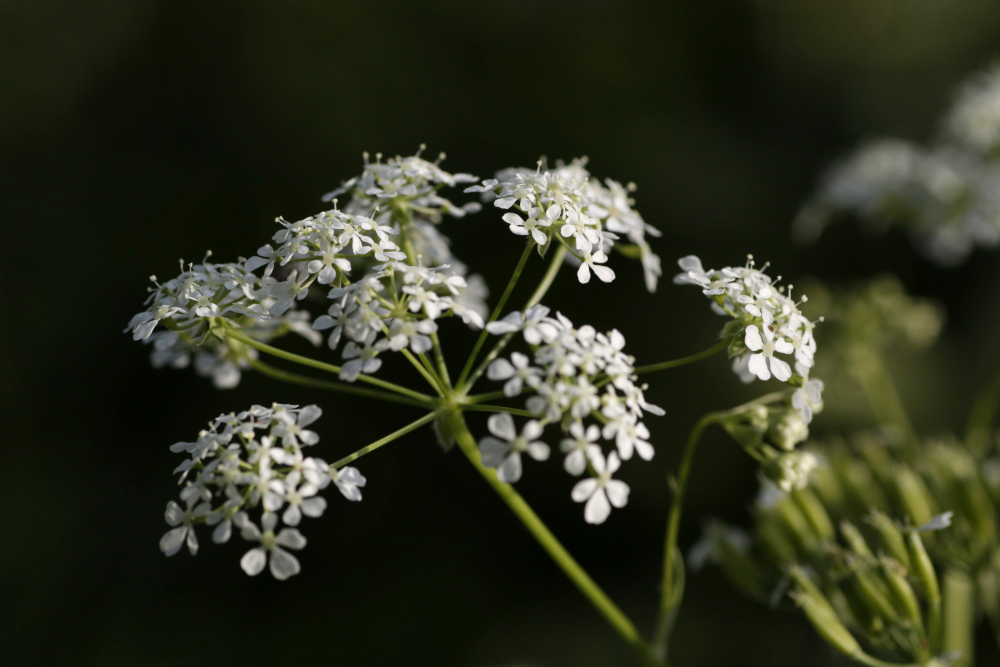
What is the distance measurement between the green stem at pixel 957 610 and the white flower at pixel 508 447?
2.21 meters

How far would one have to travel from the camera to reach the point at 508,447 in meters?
2.34

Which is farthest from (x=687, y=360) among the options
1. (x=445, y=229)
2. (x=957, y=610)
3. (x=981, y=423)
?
(x=445, y=229)

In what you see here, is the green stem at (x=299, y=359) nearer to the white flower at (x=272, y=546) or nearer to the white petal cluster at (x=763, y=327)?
the white flower at (x=272, y=546)

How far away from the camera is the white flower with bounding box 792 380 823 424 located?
273 centimetres

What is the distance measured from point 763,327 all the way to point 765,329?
0.01 meters

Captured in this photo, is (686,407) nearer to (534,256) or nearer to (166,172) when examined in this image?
(534,256)

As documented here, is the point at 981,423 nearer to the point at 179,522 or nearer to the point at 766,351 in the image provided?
the point at 766,351

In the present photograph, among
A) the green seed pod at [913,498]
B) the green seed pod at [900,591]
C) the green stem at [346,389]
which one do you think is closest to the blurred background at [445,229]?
the green seed pod at [913,498]

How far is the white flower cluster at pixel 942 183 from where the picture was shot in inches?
190

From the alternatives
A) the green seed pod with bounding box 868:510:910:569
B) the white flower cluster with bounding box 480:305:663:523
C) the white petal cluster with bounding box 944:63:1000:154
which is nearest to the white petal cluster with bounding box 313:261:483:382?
the white flower cluster with bounding box 480:305:663:523

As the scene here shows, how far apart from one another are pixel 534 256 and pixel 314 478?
15.4ft

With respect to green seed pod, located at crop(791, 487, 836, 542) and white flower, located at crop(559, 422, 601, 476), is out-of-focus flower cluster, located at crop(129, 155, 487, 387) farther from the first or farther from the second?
green seed pod, located at crop(791, 487, 836, 542)

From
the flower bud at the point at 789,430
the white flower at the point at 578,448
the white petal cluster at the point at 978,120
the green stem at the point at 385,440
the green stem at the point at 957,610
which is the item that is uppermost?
the green stem at the point at 385,440

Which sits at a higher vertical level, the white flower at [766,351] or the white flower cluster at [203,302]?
the white flower cluster at [203,302]
